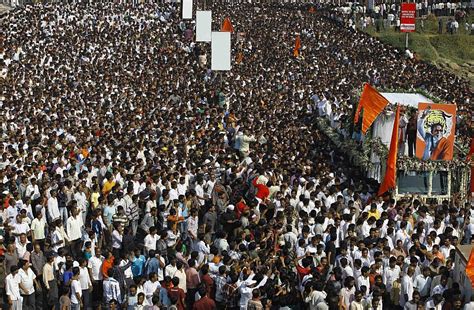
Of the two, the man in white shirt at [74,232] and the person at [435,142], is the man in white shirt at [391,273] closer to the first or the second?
the man in white shirt at [74,232]

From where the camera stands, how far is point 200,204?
54.4ft

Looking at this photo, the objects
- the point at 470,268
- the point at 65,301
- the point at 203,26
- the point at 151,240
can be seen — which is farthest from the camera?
the point at 203,26

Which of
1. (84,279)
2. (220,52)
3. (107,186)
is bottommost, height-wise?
(84,279)

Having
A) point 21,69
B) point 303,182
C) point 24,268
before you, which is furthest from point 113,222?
point 21,69

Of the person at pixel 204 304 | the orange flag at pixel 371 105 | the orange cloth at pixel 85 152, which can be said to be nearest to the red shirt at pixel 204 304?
the person at pixel 204 304

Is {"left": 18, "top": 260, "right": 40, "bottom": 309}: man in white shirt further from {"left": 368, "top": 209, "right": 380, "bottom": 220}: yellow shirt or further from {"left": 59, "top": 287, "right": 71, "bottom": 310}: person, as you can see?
{"left": 368, "top": 209, "right": 380, "bottom": 220}: yellow shirt

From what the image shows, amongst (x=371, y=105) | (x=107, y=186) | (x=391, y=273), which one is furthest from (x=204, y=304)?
(x=371, y=105)

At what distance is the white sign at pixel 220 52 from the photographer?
2816 centimetres

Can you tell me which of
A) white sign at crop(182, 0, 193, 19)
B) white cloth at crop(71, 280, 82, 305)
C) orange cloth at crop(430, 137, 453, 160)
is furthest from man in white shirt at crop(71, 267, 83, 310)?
white sign at crop(182, 0, 193, 19)

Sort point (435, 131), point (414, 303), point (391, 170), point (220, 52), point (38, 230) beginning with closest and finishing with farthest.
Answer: point (414, 303) → point (38, 230) → point (391, 170) → point (435, 131) → point (220, 52)

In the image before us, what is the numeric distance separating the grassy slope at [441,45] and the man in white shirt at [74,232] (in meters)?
Result: 28.9

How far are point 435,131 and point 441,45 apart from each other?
2836 cm

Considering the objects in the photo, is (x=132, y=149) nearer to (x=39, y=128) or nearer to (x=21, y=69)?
(x=39, y=128)

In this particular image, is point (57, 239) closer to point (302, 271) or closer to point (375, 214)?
point (302, 271)
